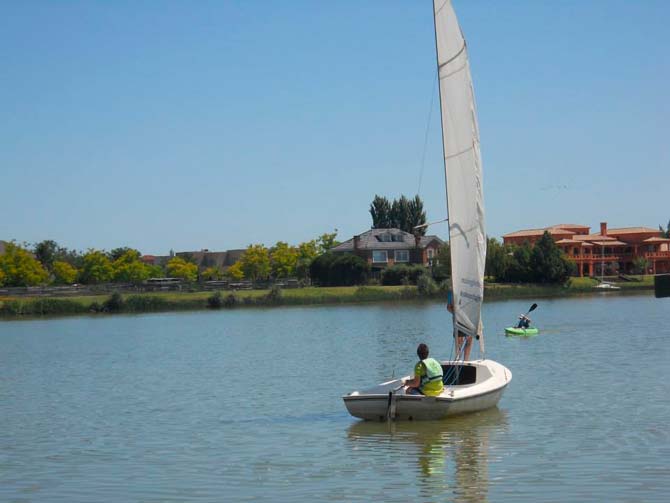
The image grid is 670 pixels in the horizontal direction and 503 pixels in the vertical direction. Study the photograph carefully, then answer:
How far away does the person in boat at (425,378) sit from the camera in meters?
22.0

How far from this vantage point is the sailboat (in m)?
24.0

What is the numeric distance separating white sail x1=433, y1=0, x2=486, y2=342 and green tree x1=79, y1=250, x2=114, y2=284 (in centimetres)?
11780

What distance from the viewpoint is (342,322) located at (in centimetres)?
7150

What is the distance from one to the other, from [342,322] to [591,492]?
5534cm

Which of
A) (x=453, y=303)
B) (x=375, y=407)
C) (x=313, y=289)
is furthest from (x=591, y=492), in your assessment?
(x=313, y=289)

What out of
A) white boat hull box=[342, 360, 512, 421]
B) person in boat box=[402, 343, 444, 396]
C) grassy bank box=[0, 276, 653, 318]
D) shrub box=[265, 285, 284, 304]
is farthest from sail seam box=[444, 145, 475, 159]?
shrub box=[265, 285, 284, 304]

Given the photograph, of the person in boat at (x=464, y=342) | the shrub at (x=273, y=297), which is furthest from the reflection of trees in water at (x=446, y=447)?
the shrub at (x=273, y=297)

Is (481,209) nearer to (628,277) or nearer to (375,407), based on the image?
(375,407)

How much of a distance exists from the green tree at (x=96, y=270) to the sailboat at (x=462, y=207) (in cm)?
11756

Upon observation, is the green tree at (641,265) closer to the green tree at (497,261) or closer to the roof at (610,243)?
the roof at (610,243)

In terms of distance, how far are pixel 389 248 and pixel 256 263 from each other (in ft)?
82.6

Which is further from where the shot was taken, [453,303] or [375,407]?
[453,303]

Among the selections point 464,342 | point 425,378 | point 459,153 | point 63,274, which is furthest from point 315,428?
point 63,274

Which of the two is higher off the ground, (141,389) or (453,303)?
(453,303)
